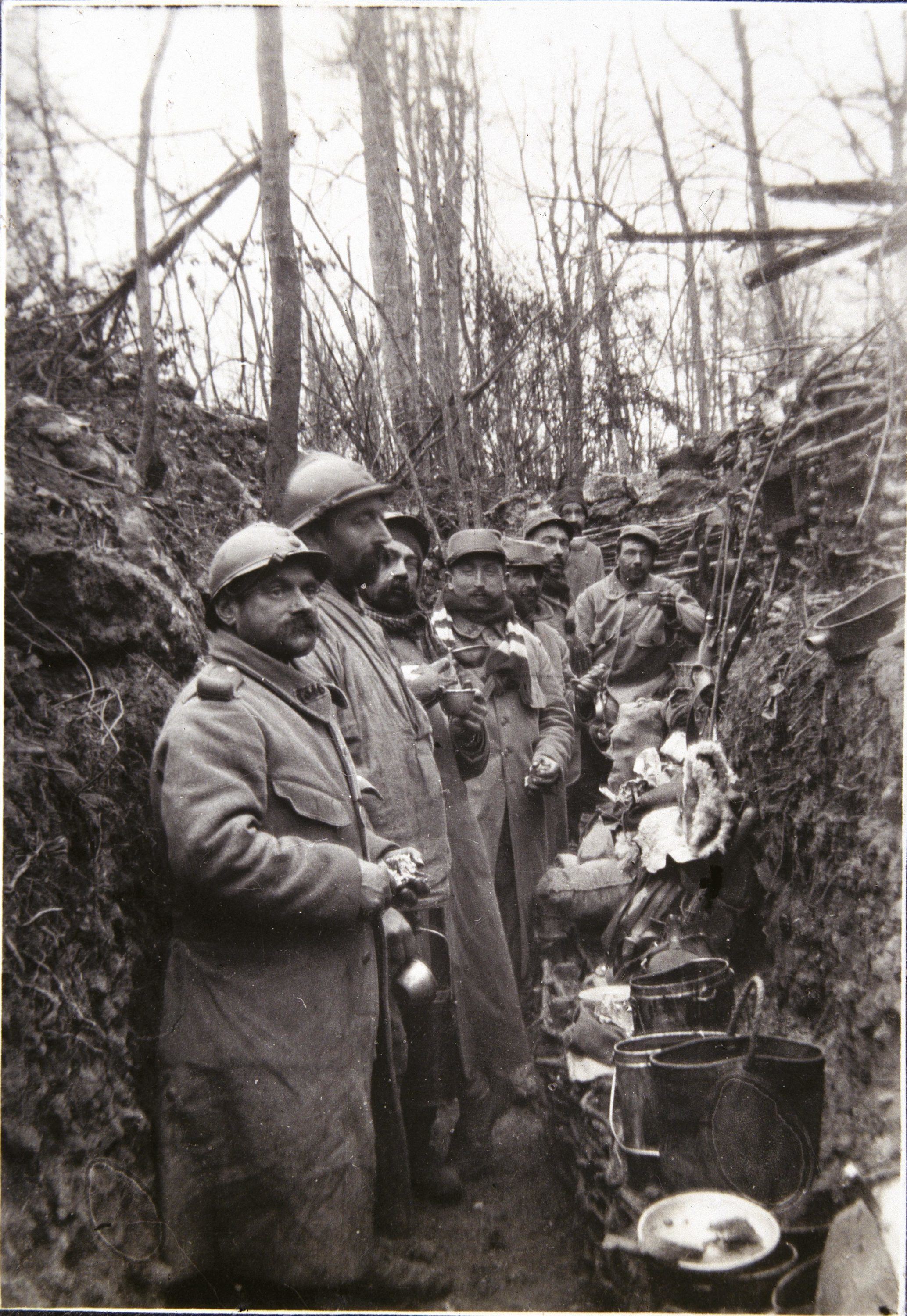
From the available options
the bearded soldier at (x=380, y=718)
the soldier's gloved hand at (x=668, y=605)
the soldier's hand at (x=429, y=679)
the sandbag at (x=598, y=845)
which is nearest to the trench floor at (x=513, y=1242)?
the bearded soldier at (x=380, y=718)

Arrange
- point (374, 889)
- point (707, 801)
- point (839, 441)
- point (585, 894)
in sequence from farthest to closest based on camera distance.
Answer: point (585, 894) < point (839, 441) < point (707, 801) < point (374, 889)

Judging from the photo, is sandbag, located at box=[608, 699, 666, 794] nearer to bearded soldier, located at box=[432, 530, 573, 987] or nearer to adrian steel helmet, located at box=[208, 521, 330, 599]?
bearded soldier, located at box=[432, 530, 573, 987]

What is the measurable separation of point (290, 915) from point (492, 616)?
2.83 metres

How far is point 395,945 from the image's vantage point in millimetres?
2662

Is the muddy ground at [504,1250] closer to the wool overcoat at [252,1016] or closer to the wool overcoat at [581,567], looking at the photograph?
the wool overcoat at [252,1016]

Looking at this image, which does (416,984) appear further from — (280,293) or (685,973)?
(280,293)

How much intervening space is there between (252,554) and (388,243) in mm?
4373

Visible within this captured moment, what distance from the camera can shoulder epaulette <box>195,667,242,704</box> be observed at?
2.23m

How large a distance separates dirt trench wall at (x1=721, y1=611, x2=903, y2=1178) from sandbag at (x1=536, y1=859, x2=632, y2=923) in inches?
33.1

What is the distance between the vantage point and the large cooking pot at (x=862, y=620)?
305 centimetres

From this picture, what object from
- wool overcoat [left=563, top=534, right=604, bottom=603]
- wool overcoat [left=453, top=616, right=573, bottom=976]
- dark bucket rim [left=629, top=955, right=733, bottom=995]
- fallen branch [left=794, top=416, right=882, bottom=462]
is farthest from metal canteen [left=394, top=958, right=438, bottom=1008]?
wool overcoat [left=563, top=534, right=604, bottom=603]

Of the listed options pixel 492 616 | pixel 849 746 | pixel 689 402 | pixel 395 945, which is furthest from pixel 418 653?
pixel 689 402

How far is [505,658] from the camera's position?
4.80 meters

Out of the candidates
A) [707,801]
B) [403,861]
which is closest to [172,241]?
[403,861]
